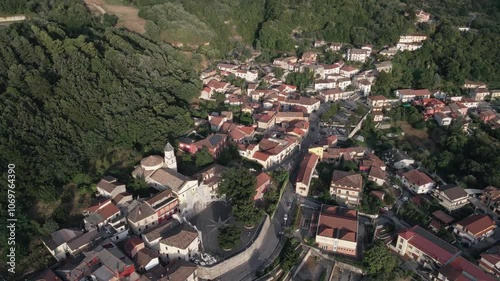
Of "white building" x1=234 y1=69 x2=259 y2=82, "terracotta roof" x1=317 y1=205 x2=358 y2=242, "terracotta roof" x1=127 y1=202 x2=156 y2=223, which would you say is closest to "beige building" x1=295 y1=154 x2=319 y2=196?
"terracotta roof" x1=317 y1=205 x2=358 y2=242

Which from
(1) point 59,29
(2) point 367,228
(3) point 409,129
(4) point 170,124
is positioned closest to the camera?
(2) point 367,228

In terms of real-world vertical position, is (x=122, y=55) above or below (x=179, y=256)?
above

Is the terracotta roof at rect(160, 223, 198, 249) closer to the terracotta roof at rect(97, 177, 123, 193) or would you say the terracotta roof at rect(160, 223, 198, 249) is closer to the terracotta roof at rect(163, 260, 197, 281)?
the terracotta roof at rect(163, 260, 197, 281)

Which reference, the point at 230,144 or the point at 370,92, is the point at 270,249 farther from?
the point at 370,92

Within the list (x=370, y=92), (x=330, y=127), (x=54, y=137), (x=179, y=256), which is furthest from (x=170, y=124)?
(x=370, y=92)

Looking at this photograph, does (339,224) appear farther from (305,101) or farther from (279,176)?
(305,101)

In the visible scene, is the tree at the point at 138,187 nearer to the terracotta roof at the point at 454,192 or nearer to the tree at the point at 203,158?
the tree at the point at 203,158
